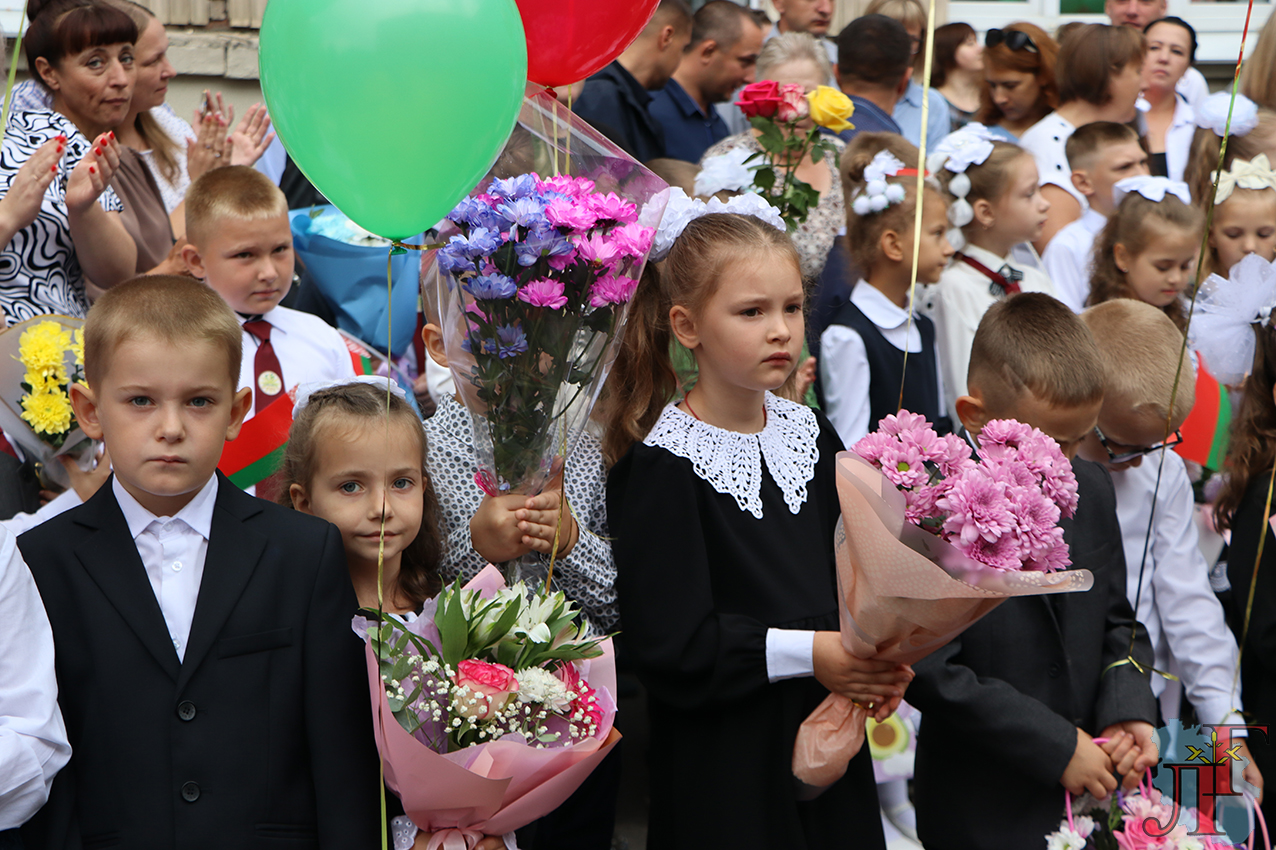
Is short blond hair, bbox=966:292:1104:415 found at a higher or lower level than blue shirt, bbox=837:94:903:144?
lower

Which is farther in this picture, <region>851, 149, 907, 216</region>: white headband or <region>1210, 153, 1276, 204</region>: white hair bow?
<region>1210, 153, 1276, 204</region>: white hair bow

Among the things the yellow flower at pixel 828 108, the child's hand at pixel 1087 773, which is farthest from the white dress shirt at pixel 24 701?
the yellow flower at pixel 828 108

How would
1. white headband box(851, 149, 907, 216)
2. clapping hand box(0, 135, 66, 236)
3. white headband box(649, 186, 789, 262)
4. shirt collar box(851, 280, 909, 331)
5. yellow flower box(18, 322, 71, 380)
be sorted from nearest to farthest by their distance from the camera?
1. white headband box(649, 186, 789, 262)
2. yellow flower box(18, 322, 71, 380)
3. clapping hand box(0, 135, 66, 236)
4. shirt collar box(851, 280, 909, 331)
5. white headband box(851, 149, 907, 216)

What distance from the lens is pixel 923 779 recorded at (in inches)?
115

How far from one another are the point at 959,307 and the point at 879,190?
52 cm

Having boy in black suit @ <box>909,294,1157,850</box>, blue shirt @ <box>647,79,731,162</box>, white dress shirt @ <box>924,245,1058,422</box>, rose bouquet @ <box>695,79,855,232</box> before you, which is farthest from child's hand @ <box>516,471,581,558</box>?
blue shirt @ <box>647,79,731,162</box>

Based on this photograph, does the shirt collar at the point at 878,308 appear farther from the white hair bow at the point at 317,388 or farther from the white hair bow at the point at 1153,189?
the white hair bow at the point at 317,388

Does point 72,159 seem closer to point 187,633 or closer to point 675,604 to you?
point 187,633

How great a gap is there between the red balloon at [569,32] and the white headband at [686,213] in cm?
35

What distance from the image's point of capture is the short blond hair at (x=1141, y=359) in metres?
3.34

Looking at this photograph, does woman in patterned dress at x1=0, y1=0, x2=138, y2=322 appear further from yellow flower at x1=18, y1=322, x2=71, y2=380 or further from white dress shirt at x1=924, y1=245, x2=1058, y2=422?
white dress shirt at x1=924, y1=245, x2=1058, y2=422

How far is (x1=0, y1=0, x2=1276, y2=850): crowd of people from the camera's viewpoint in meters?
2.18

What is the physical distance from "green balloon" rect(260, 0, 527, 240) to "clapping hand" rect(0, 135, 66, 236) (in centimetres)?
143

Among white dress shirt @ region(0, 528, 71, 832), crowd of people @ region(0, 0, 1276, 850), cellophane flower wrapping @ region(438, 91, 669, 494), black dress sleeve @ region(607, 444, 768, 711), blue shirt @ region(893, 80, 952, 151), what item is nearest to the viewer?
A: white dress shirt @ region(0, 528, 71, 832)
